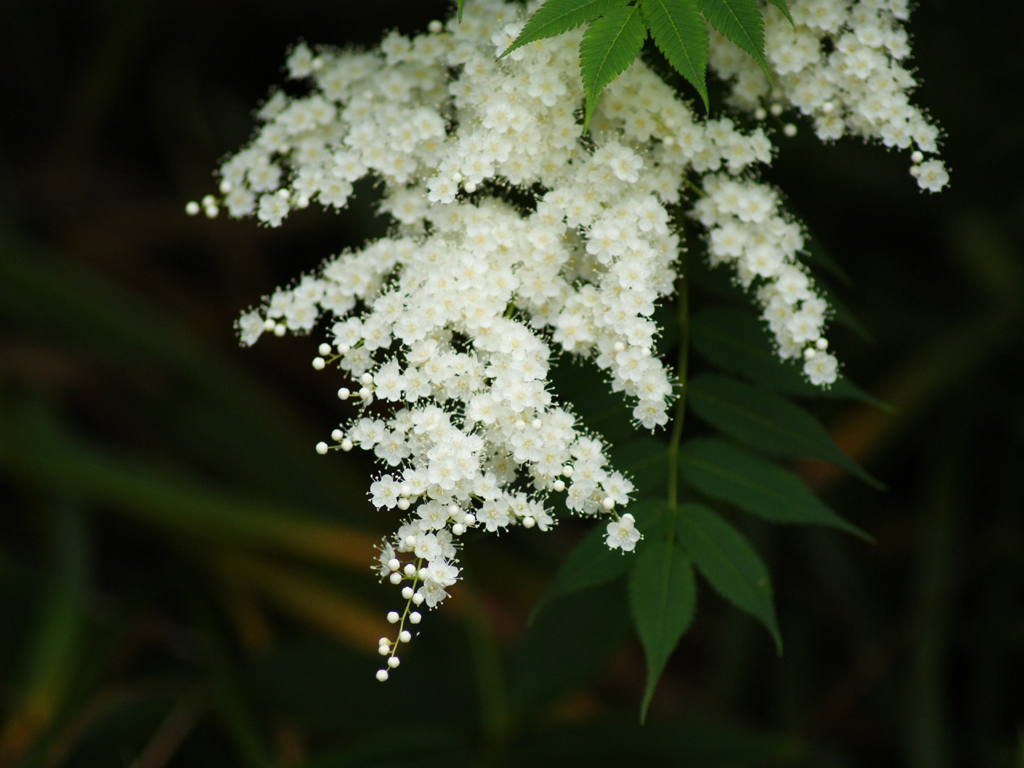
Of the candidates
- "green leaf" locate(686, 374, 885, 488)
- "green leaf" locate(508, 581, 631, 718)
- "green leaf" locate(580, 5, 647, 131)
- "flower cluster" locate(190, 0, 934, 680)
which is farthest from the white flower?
"green leaf" locate(508, 581, 631, 718)

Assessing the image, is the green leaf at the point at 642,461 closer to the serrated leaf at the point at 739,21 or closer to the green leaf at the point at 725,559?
the green leaf at the point at 725,559

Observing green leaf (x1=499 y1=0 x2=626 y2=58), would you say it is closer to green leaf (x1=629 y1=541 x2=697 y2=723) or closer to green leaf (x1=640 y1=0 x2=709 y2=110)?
green leaf (x1=640 y1=0 x2=709 y2=110)

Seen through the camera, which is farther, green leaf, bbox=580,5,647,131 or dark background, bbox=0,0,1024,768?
dark background, bbox=0,0,1024,768

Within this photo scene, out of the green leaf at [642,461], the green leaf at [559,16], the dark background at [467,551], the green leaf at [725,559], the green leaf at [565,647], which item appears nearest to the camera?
the green leaf at [559,16]

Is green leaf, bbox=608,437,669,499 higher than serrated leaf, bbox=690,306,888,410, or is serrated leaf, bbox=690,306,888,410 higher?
serrated leaf, bbox=690,306,888,410

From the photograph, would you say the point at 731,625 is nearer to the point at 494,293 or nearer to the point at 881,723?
the point at 881,723

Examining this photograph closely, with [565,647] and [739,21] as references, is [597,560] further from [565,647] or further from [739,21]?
[565,647]

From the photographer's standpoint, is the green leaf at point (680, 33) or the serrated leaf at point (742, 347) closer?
the green leaf at point (680, 33)

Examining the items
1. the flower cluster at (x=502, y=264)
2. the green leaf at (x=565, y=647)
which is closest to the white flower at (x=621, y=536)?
the flower cluster at (x=502, y=264)
